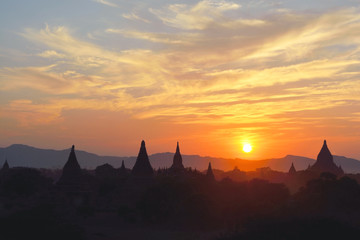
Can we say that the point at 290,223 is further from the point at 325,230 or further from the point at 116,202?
the point at 116,202

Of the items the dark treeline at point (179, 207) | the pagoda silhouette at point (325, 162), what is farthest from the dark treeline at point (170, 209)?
the pagoda silhouette at point (325, 162)

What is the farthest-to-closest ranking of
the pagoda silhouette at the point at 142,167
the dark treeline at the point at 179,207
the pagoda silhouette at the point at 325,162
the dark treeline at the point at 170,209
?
the pagoda silhouette at the point at 325,162
the pagoda silhouette at the point at 142,167
the dark treeline at the point at 179,207
the dark treeline at the point at 170,209

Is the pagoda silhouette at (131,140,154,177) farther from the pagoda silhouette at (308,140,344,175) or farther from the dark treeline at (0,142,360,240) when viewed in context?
the pagoda silhouette at (308,140,344,175)

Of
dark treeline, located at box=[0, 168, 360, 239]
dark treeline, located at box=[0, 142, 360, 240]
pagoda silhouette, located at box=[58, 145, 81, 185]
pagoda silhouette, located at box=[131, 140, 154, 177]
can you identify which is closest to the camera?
dark treeline, located at box=[0, 142, 360, 240]

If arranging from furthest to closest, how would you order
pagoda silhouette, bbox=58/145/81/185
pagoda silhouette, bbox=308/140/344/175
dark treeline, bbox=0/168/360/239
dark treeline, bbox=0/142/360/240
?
pagoda silhouette, bbox=308/140/344/175 → pagoda silhouette, bbox=58/145/81/185 → dark treeline, bbox=0/168/360/239 → dark treeline, bbox=0/142/360/240

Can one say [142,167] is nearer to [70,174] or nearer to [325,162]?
[70,174]

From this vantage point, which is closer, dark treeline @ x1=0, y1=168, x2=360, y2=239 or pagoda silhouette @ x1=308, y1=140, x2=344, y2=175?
dark treeline @ x1=0, y1=168, x2=360, y2=239

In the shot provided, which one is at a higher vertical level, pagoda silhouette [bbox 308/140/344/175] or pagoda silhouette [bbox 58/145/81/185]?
pagoda silhouette [bbox 308/140/344/175]

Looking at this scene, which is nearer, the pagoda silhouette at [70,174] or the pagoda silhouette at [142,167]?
the pagoda silhouette at [70,174]

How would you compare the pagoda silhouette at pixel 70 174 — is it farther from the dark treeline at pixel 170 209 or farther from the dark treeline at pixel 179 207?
the dark treeline at pixel 179 207

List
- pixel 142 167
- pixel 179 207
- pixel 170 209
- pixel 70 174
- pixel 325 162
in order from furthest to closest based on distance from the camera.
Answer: pixel 325 162
pixel 142 167
pixel 70 174
pixel 170 209
pixel 179 207

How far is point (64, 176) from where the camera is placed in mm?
57281

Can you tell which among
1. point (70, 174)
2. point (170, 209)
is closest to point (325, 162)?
point (170, 209)

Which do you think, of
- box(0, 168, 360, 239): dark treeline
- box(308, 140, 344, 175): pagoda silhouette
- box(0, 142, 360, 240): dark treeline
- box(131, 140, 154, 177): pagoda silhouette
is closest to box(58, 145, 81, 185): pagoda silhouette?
box(0, 142, 360, 240): dark treeline
